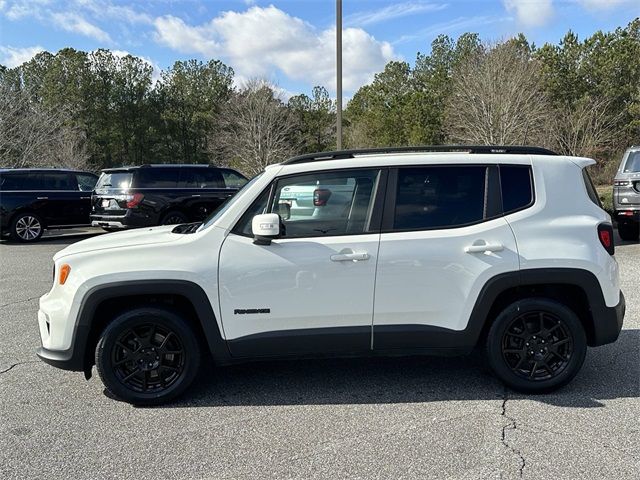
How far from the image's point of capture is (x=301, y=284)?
372 cm

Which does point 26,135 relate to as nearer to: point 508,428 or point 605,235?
point 605,235

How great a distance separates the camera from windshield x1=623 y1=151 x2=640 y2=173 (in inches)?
413

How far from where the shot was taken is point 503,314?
388cm

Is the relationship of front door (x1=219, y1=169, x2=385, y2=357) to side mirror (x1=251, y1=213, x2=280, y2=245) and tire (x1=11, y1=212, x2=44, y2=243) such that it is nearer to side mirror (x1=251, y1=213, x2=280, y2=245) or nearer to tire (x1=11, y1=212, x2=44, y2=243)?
side mirror (x1=251, y1=213, x2=280, y2=245)

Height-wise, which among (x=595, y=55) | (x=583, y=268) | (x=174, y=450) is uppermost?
(x=595, y=55)

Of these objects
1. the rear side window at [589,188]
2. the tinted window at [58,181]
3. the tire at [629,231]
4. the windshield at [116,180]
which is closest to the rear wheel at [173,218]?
the windshield at [116,180]

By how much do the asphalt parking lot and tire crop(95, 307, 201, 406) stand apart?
14 cm

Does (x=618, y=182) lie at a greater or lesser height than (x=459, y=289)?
greater

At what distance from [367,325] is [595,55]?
4205cm

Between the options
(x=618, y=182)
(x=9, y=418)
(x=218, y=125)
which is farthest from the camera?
(x=218, y=125)

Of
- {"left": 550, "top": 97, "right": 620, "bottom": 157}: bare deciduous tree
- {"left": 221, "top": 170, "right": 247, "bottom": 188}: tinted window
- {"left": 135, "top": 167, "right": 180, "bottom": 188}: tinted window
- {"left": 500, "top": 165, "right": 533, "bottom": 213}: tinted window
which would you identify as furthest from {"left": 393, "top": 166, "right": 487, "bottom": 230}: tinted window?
{"left": 550, "top": 97, "right": 620, "bottom": 157}: bare deciduous tree

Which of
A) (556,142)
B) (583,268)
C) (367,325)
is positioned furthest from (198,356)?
(556,142)

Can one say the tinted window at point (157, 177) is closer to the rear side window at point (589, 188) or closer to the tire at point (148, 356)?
the tire at point (148, 356)

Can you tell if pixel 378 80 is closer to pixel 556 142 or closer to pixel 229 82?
pixel 229 82
